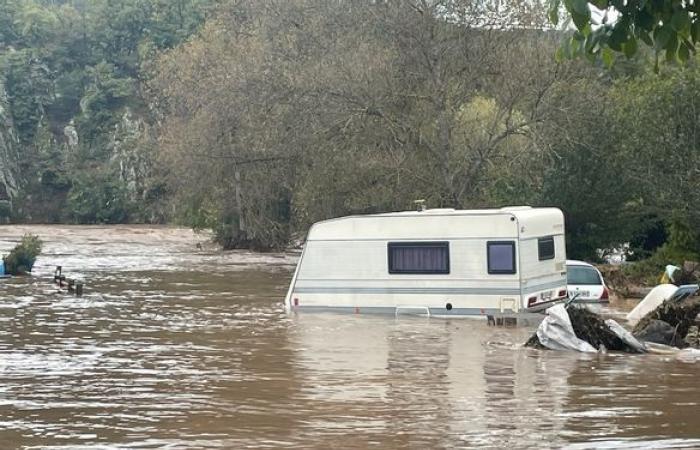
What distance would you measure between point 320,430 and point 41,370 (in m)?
6.88

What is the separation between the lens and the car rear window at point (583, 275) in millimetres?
28953

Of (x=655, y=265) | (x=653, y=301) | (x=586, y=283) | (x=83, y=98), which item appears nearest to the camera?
(x=653, y=301)

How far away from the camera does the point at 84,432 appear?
44.2 feet

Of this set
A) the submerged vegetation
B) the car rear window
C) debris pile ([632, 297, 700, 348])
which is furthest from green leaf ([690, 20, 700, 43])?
the submerged vegetation

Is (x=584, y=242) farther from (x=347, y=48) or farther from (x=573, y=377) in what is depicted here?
(x=573, y=377)

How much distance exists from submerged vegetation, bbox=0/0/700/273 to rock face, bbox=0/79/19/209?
5040 cm

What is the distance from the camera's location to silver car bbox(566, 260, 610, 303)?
28.9 metres

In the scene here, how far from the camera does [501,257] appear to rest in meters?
24.8

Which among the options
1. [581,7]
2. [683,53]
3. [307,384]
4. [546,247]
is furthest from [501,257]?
[581,7]

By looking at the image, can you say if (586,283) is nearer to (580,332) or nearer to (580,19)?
(580,332)

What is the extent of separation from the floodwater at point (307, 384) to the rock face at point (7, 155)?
255ft

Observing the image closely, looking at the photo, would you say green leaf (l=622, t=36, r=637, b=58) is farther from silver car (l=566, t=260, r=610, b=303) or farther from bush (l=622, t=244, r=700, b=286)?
bush (l=622, t=244, r=700, b=286)

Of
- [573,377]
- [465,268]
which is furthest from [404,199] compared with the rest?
[573,377]

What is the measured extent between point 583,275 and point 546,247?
4.33 m
